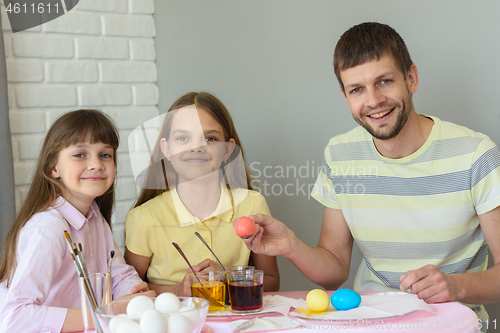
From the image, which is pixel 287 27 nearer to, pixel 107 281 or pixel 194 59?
pixel 194 59

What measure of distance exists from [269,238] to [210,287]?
27 centimetres

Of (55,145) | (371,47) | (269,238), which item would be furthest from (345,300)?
(55,145)

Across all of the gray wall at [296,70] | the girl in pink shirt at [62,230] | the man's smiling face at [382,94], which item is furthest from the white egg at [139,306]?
the gray wall at [296,70]

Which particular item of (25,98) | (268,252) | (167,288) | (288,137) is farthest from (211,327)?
(25,98)

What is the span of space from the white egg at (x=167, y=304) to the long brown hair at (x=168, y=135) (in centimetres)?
84

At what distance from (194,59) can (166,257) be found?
96 cm

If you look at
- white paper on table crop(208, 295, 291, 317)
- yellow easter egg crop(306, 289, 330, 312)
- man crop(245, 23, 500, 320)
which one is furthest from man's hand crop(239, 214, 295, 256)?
yellow easter egg crop(306, 289, 330, 312)

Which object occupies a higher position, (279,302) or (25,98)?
(25,98)

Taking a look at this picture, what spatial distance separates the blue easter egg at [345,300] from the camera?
857 millimetres

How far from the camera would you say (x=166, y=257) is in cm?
134

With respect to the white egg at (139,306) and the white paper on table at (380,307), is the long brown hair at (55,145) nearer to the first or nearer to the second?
the white egg at (139,306)

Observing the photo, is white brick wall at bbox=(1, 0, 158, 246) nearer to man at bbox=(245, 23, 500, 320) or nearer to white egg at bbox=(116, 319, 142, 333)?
man at bbox=(245, 23, 500, 320)

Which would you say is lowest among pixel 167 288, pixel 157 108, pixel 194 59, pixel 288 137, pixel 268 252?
pixel 167 288

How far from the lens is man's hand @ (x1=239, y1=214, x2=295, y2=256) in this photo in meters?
1.09
